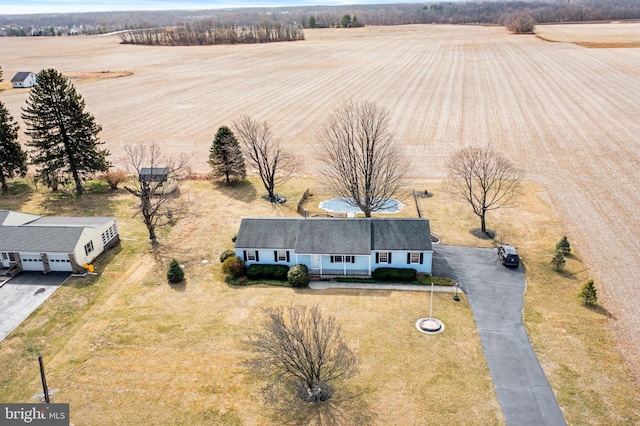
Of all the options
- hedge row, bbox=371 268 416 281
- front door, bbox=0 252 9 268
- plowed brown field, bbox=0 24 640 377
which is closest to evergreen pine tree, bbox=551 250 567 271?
plowed brown field, bbox=0 24 640 377

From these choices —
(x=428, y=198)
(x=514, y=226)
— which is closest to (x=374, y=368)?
(x=514, y=226)

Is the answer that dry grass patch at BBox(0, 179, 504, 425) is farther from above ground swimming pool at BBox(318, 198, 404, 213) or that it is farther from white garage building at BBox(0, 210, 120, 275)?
above ground swimming pool at BBox(318, 198, 404, 213)

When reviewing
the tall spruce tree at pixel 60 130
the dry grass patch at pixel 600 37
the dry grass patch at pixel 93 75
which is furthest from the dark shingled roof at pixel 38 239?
the dry grass patch at pixel 600 37

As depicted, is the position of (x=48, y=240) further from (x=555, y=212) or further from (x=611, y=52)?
(x=611, y=52)

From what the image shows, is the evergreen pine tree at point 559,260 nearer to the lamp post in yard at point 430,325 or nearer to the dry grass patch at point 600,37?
the lamp post in yard at point 430,325

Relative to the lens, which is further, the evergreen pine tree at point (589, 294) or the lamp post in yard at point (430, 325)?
the evergreen pine tree at point (589, 294)

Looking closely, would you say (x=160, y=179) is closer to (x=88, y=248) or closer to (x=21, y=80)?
(x=88, y=248)

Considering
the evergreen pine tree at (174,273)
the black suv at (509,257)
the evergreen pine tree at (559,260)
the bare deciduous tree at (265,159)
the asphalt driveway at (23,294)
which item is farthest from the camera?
the bare deciduous tree at (265,159)
